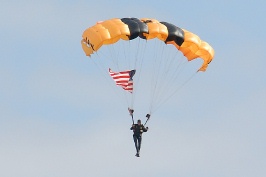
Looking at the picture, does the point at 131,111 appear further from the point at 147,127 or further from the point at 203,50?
the point at 203,50

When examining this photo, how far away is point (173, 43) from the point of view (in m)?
71.0

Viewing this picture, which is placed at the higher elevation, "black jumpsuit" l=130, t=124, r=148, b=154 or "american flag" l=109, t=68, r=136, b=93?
"american flag" l=109, t=68, r=136, b=93

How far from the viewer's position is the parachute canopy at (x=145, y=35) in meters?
69.2

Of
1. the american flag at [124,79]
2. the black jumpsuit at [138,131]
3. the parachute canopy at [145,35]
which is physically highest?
the parachute canopy at [145,35]

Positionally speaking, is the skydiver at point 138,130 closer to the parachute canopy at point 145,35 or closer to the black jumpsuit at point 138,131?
the black jumpsuit at point 138,131

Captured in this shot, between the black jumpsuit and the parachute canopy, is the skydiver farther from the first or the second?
the parachute canopy

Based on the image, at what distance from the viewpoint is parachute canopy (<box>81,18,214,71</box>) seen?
69.2 metres

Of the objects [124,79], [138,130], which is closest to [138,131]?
[138,130]

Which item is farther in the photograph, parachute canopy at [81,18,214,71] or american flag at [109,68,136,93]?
american flag at [109,68,136,93]

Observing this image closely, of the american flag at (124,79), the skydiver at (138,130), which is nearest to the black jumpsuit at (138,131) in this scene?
the skydiver at (138,130)

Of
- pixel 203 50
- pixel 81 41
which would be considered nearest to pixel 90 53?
pixel 81 41

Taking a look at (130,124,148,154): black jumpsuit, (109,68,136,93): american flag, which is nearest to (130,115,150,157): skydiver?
(130,124,148,154): black jumpsuit

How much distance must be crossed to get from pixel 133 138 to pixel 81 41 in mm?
5959

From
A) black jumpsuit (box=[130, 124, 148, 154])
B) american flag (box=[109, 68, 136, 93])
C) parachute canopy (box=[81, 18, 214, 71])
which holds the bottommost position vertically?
black jumpsuit (box=[130, 124, 148, 154])
